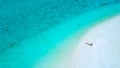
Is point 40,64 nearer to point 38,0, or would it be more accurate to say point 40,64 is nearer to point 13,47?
point 13,47

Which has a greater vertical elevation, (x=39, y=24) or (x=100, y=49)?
(x=39, y=24)

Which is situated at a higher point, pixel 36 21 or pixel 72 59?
pixel 36 21

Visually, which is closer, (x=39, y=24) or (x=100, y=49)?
(x=100, y=49)

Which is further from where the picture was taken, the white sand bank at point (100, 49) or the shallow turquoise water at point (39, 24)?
the shallow turquoise water at point (39, 24)

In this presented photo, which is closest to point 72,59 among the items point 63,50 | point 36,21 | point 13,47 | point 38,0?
point 63,50
